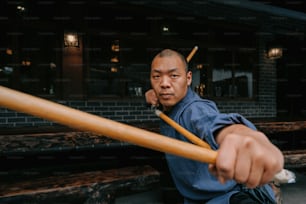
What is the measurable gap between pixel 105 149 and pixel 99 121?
11.5 feet

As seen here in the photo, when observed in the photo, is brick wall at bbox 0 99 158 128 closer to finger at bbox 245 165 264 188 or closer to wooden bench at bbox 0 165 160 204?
wooden bench at bbox 0 165 160 204

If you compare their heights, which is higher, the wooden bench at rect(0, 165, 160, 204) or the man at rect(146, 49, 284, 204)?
the man at rect(146, 49, 284, 204)

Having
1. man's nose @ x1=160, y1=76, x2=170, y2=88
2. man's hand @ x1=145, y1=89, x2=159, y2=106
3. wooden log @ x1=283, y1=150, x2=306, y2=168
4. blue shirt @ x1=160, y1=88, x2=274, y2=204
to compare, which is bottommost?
wooden log @ x1=283, y1=150, x2=306, y2=168

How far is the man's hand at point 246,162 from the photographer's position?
54 cm

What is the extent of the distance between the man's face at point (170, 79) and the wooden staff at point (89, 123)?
2.69 feet

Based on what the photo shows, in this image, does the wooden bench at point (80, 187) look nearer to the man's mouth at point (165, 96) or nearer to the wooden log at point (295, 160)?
the man's mouth at point (165, 96)

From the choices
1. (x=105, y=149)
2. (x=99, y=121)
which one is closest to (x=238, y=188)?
(x=99, y=121)

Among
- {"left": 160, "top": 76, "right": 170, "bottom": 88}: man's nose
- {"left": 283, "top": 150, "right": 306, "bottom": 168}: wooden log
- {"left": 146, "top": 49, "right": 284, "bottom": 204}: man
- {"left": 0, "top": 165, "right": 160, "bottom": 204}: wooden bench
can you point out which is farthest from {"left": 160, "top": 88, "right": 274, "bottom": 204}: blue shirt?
{"left": 283, "top": 150, "right": 306, "bottom": 168}: wooden log

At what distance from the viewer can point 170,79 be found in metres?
1.39

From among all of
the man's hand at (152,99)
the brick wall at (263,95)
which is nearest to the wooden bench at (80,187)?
the man's hand at (152,99)

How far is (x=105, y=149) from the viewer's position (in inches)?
153

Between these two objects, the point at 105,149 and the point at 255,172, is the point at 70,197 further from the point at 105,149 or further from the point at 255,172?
the point at 105,149

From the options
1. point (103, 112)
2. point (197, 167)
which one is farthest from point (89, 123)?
point (103, 112)

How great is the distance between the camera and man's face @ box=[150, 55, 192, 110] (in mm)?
1371
